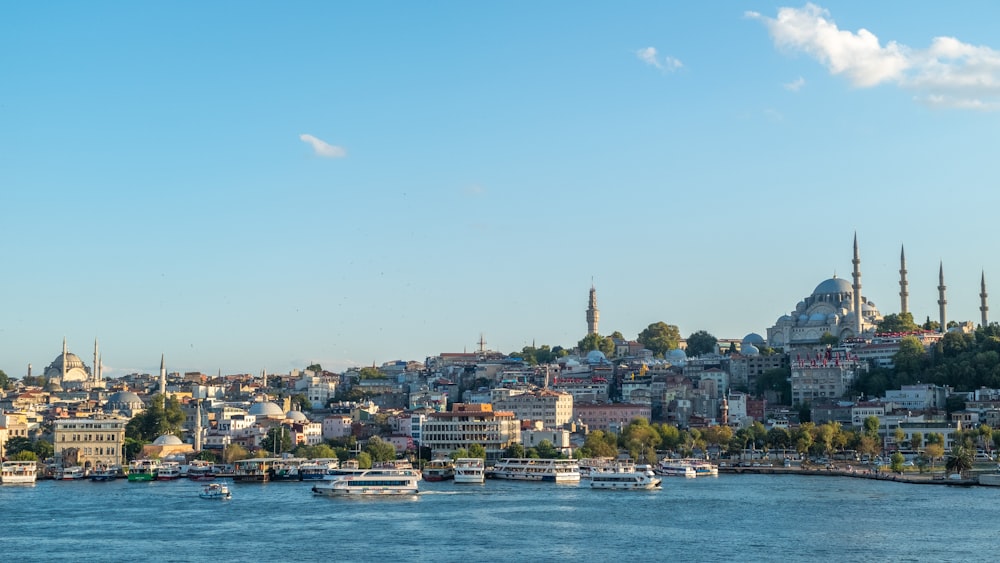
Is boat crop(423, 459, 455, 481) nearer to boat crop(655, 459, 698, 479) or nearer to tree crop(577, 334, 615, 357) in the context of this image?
boat crop(655, 459, 698, 479)

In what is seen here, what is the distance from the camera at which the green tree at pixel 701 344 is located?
70312 millimetres

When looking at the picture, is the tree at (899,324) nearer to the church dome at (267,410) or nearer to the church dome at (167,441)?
the church dome at (267,410)

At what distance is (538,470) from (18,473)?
14.8m

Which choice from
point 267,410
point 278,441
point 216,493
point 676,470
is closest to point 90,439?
point 278,441

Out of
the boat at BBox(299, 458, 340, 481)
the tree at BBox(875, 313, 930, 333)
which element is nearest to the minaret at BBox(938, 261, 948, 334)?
the tree at BBox(875, 313, 930, 333)

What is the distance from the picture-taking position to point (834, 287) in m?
67.1

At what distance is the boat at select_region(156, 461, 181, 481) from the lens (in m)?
41.3

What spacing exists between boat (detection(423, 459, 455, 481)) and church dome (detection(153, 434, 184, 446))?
29.9ft

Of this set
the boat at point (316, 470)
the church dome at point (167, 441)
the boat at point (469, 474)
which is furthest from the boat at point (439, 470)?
the church dome at point (167, 441)

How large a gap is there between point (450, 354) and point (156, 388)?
15.8 m

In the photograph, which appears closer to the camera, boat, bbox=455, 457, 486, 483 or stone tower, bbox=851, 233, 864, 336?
boat, bbox=455, 457, 486, 483

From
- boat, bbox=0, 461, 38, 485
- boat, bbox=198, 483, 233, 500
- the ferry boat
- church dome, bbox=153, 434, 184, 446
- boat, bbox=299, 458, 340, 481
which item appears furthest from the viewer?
church dome, bbox=153, 434, 184, 446

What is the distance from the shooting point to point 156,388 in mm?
69312

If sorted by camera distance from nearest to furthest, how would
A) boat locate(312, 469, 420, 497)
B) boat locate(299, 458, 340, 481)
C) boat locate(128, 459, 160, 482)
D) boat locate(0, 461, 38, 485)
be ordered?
boat locate(312, 469, 420, 497), boat locate(299, 458, 340, 481), boat locate(0, 461, 38, 485), boat locate(128, 459, 160, 482)
